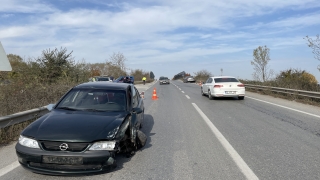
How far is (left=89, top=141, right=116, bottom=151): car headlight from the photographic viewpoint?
4250 mm

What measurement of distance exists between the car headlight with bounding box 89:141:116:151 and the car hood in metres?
0.08

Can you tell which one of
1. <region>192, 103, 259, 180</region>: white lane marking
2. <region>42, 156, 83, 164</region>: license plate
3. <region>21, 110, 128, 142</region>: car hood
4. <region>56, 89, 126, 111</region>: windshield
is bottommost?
<region>192, 103, 259, 180</region>: white lane marking

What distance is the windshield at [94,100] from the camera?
5.80 metres

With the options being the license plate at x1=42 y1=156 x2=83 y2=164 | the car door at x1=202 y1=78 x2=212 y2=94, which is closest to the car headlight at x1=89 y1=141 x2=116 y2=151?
the license plate at x1=42 y1=156 x2=83 y2=164

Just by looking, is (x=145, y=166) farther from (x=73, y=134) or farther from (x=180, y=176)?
(x=73, y=134)

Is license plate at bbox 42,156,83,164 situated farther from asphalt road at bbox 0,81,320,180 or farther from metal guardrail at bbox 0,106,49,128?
metal guardrail at bbox 0,106,49,128

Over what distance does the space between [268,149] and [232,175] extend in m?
1.90

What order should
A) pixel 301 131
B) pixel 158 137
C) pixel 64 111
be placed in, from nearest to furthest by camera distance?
pixel 64 111, pixel 158 137, pixel 301 131

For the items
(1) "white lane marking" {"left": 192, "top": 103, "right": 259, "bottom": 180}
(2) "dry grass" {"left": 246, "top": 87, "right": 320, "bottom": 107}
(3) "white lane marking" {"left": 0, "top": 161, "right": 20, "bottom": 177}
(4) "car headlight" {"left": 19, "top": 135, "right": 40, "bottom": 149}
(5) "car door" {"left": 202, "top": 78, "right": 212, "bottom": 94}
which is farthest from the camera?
(5) "car door" {"left": 202, "top": 78, "right": 212, "bottom": 94}

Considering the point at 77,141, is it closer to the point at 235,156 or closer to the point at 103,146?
the point at 103,146

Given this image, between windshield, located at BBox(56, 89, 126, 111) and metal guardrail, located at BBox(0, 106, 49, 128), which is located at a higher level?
windshield, located at BBox(56, 89, 126, 111)

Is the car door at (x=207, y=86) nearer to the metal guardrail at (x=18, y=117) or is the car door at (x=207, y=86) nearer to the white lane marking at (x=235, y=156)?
the white lane marking at (x=235, y=156)

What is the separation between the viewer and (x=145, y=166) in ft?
15.9

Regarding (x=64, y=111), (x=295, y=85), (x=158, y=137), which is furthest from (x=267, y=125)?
(x=295, y=85)
